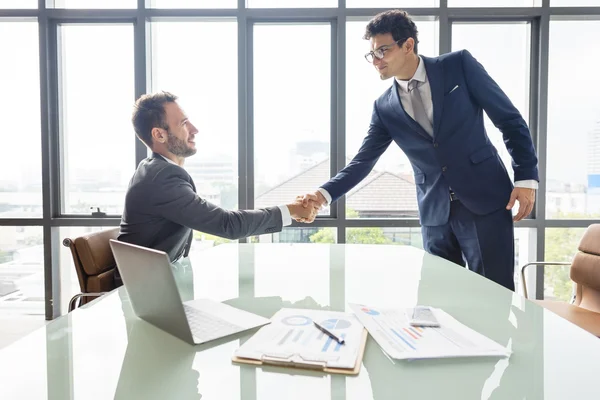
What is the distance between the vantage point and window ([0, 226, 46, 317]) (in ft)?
11.0

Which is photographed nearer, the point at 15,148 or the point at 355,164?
the point at 355,164

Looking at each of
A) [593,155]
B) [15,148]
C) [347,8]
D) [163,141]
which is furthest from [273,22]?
[593,155]

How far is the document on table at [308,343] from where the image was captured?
25.9 inches

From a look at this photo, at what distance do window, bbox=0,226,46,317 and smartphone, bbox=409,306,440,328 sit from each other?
3395 mm

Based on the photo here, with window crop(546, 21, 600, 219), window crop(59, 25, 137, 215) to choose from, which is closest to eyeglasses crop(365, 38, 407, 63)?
window crop(546, 21, 600, 219)

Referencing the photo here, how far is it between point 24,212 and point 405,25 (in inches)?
128

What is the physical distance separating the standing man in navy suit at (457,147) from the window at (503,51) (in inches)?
56.4

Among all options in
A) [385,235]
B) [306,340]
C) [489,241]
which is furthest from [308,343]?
[385,235]

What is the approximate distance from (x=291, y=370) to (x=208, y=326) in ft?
0.84

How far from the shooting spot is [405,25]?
1982 millimetres

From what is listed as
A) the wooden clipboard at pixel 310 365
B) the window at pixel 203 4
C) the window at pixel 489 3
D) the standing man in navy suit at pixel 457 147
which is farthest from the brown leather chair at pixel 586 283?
the window at pixel 203 4

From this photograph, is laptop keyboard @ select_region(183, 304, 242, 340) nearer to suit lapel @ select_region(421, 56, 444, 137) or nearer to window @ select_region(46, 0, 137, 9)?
suit lapel @ select_region(421, 56, 444, 137)

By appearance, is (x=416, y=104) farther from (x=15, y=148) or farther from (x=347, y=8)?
(x=15, y=148)

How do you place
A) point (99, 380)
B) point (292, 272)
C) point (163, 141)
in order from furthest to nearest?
point (163, 141), point (292, 272), point (99, 380)
